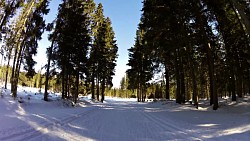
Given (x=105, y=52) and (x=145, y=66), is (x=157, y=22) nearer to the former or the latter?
(x=105, y=52)

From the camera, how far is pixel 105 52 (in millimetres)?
47375

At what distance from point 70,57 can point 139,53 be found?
25.3m

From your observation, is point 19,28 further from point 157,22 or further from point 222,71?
point 222,71

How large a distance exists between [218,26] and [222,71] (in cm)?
1568

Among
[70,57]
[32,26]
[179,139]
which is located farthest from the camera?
[70,57]

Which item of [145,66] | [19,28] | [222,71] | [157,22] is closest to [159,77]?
[145,66]

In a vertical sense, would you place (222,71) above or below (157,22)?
below

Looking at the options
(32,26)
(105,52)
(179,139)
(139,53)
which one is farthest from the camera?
(139,53)

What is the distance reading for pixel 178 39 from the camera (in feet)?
81.5

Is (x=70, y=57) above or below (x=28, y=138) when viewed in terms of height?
above

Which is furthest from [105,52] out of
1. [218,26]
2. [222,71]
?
[218,26]

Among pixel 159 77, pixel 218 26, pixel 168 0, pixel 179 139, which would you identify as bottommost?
pixel 179 139

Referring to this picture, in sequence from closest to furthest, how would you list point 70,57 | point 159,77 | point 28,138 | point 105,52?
point 28,138 < point 70,57 < point 105,52 < point 159,77

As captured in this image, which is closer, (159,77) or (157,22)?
(157,22)
